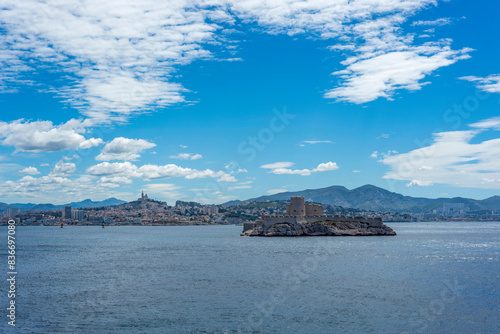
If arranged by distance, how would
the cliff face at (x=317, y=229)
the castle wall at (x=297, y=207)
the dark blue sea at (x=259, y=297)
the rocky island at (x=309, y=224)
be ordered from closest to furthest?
the dark blue sea at (x=259, y=297), the cliff face at (x=317, y=229), the rocky island at (x=309, y=224), the castle wall at (x=297, y=207)

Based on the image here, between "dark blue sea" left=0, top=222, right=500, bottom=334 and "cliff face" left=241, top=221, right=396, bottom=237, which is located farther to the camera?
"cliff face" left=241, top=221, right=396, bottom=237

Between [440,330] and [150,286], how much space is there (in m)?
23.3

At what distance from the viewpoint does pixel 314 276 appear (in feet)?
144

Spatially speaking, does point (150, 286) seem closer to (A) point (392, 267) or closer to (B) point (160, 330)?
(B) point (160, 330)

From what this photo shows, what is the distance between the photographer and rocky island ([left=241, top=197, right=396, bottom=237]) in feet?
366

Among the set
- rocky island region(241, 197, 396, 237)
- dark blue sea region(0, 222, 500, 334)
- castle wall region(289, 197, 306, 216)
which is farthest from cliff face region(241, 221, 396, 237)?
dark blue sea region(0, 222, 500, 334)

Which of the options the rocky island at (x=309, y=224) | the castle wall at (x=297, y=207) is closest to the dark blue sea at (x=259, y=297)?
the rocky island at (x=309, y=224)

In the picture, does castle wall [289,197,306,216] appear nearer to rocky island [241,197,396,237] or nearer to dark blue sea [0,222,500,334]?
rocky island [241,197,396,237]

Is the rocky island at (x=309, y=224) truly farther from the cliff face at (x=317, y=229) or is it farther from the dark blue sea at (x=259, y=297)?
the dark blue sea at (x=259, y=297)

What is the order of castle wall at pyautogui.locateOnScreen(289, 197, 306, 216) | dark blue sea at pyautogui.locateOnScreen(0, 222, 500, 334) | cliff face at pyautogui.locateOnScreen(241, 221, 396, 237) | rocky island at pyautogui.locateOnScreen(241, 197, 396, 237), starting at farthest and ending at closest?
castle wall at pyautogui.locateOnScreen(289, 197, 306, 216), rocky island at pyautogui.locateOnScreen(241, 197, 396, 237), cliff face at pyautogui.locateOnScreen(241, 221, 396, 237), dark blue sea at pyautogui.locateOnScreen(0, 222, 500, 334)

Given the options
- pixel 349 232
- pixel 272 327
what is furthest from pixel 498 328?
pixel 349 232

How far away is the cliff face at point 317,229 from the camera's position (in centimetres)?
11131

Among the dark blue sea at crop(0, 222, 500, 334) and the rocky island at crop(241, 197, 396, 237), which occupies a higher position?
the rocky island at crop(241, 197, 396, 237)

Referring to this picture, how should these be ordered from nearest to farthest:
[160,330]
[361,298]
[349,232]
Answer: [160,330] < [361,298] < [349,232]
